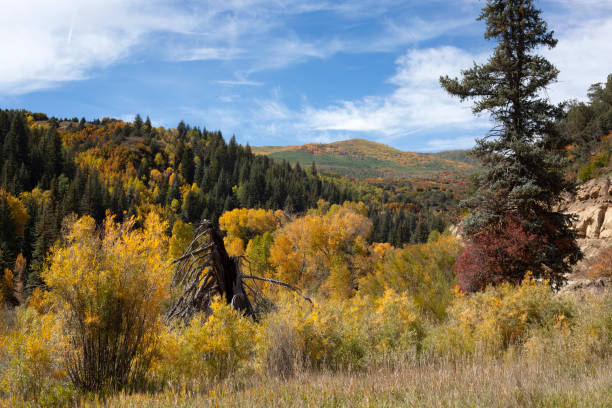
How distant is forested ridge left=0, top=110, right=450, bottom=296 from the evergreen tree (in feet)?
148

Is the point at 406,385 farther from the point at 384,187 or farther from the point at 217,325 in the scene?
the point at 384,187

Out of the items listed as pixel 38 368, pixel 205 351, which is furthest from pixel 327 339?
pixel 38 368

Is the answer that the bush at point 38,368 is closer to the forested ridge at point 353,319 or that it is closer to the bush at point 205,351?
the forested ridge at point 353,319

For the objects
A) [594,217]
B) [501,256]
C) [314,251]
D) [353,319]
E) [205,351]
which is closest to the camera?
[205,351]

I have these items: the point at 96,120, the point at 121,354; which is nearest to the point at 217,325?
the point at 121,354

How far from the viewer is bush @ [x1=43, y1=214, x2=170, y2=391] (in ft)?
13.6

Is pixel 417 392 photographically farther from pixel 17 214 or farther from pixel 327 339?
pixel 17 214

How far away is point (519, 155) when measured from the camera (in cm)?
1064

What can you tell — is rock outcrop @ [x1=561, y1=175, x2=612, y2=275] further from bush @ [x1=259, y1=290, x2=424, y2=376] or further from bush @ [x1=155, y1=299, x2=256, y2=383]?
bush @ [x1=155, y1=299, x2=256, y2=383]

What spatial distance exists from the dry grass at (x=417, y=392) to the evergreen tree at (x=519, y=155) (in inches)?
250

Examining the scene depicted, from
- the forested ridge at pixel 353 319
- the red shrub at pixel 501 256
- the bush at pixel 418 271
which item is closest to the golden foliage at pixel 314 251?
the bush at pixel 418 271

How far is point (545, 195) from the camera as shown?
1054cm

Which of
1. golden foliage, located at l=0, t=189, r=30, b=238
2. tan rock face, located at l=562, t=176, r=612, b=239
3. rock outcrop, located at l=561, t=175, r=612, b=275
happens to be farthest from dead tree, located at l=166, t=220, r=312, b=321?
golden foliage, located at l=0, t=189, r=30, b=238

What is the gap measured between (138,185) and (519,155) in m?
125
